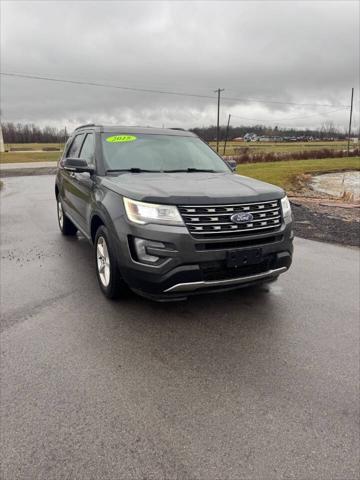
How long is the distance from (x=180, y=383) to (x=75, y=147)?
4.42 m

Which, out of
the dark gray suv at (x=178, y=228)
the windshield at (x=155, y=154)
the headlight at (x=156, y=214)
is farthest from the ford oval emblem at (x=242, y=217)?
the windshield at (x=155, y=154)

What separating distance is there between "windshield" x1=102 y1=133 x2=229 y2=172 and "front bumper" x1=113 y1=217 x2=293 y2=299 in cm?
123

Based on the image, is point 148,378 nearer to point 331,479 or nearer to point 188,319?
point 188,319

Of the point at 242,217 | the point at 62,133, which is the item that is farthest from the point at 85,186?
the point at 62,133

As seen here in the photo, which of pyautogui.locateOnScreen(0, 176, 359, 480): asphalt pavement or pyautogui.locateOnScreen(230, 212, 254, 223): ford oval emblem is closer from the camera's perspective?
pyautogui.locateOnScreen(0, 176, 359, 480): asphalt pavement

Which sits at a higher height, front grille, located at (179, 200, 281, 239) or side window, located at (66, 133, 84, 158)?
side window, located at (66, 133, 84, 158)

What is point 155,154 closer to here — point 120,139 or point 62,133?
point 120,139

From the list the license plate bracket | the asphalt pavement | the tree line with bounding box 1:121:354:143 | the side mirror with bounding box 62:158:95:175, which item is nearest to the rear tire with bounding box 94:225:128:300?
the asphalt pavement

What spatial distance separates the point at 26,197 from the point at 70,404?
1146 centimetres

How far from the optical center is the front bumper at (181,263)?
10.3 feet

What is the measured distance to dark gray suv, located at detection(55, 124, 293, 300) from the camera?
10.4 feet

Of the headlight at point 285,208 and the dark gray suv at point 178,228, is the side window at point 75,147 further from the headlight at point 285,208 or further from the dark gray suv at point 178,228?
the headlight at point 285,208

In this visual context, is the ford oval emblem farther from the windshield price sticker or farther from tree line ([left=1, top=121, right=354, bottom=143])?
tree line ([left=1, top=121, right=354, bottom=143])

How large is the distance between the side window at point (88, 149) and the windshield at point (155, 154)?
212 mm
